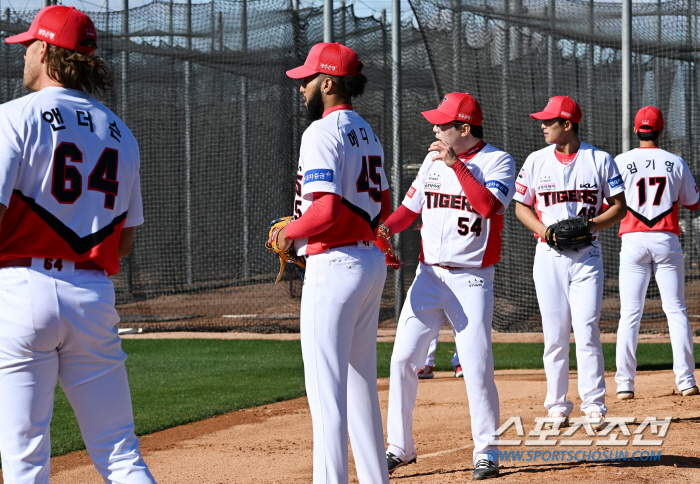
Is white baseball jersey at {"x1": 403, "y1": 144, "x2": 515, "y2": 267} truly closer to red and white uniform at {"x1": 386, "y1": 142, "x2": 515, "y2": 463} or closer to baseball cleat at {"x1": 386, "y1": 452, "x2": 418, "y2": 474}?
red and white uniform at {"x1": 386, "y1": 142, "x2": 515, "y2": 463}

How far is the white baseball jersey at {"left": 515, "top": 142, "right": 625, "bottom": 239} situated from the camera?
17.4 feet

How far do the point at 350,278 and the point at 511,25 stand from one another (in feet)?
29.0

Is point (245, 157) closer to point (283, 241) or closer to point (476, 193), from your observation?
point (476, 193)

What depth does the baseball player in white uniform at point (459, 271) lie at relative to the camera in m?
4.18

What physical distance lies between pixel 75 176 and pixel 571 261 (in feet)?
12.0

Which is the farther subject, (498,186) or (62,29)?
(498,186)

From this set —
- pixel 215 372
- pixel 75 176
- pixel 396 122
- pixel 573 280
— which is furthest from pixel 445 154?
pixel 396 122

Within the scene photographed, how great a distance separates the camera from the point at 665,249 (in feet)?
21.1

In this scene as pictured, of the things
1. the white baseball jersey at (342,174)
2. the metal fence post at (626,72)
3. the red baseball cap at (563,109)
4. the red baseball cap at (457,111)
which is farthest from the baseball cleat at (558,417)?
the metal fence post at (626,72)

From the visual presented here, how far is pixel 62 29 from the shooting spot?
101 inches

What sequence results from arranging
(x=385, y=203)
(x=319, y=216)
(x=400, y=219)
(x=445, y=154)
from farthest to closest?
(x=400, y=219), (x=445, y=154), (x=385, y=203), (x=319, y=216)

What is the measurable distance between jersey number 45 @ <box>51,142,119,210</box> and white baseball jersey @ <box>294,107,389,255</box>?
0.86 m

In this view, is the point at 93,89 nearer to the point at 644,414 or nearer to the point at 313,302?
the point at 313,302

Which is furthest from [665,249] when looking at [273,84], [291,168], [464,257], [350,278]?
[273,84]
